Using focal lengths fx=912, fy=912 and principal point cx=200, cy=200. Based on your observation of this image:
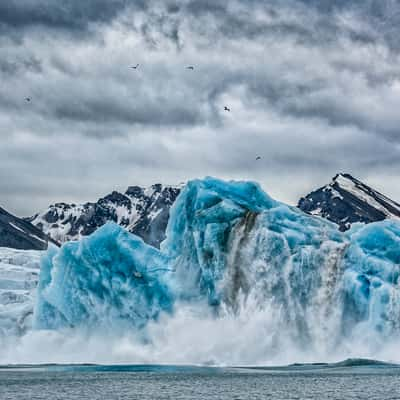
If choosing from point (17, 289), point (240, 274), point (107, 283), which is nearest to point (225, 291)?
point (240, 274)

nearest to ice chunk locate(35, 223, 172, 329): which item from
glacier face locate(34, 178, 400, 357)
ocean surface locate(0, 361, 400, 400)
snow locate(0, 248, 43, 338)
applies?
glacier face locate(34, 178, 400, 357)

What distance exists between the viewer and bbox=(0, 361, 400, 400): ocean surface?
39688 mm

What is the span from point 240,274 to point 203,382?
8822 millimetres

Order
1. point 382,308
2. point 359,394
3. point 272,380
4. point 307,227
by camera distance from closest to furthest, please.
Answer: point 359,394
point 272,380
point 382,308
point 307,227

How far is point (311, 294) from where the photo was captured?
51.6 meters

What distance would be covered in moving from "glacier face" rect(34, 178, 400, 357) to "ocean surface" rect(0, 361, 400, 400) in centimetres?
192

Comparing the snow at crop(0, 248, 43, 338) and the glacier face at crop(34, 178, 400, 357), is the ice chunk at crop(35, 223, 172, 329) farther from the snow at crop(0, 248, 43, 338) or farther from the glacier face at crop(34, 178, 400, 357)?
the snow at crop(0, 248, 43, 338)

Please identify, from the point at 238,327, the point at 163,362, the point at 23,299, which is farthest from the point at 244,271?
the point at 23,299

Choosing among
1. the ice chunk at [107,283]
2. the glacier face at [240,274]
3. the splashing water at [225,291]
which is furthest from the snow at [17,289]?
the ice chunk at [107,283]

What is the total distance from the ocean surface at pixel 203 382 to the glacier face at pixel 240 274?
192cm

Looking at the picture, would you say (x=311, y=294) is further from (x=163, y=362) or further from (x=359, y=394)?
(x=359, y=394)

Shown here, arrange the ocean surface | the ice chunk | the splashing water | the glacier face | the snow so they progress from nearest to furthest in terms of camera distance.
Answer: the ocean surface < the splashing water < the glacier face < the ice chunk < the snow

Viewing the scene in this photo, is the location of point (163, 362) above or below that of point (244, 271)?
below

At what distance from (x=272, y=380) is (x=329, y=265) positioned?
8676 mm
